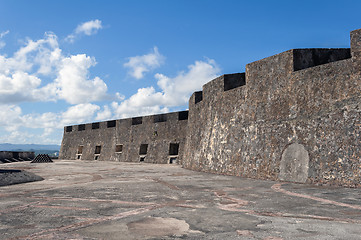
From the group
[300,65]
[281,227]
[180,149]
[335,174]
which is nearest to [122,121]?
[180,149]

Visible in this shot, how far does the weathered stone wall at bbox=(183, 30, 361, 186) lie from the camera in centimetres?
516

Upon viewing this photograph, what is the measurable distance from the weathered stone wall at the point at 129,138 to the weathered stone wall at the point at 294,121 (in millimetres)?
5821

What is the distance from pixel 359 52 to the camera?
17.2 ft

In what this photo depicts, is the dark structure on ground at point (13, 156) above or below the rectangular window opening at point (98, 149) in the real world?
below

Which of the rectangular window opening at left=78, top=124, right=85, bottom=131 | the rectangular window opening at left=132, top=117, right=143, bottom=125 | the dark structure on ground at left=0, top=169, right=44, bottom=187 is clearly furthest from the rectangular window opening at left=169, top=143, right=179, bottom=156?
the rectangular window opening at left=78, top=124, right=85, bottom=131

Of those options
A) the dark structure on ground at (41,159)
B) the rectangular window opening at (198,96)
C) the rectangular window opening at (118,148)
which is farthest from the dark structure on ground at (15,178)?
the rectangular window opening at (118,148)

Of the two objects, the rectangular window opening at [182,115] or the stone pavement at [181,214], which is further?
the rectangular window opening at [182,115]

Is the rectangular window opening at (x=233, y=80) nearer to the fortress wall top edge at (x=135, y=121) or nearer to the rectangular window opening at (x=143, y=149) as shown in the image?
the fortress wall top edge at (x=135, y=121)

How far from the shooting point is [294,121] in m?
6.10

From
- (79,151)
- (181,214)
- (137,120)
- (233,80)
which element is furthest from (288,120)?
(79,151)

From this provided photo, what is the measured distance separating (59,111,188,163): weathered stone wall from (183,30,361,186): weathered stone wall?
229 inches

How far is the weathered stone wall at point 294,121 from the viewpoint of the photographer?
5.16 meters

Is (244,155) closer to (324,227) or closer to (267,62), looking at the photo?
(267,62)

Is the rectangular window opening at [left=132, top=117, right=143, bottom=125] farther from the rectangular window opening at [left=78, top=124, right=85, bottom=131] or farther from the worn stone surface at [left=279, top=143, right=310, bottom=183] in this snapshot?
the worn stone surface at [left=279, top=143, right=310, bottom=183]
